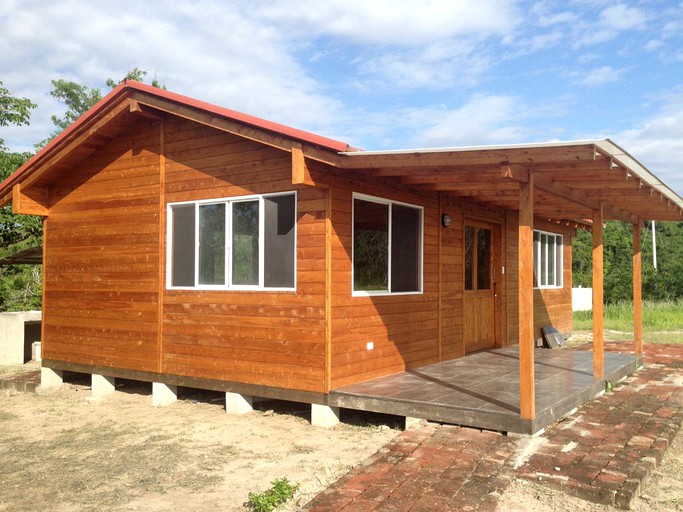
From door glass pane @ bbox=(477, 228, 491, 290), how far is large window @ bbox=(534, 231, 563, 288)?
2.20 meters

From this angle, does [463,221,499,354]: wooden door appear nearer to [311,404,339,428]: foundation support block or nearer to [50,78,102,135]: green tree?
[311,404,339,428]: foundation support block

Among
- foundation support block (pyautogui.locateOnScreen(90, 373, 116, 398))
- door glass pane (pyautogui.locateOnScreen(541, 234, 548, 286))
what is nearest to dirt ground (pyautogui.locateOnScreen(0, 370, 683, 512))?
foundation support block (pyautogui.locateOnScreen(90, 373, 116, 398))

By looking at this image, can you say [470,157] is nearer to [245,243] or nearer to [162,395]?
[245,243]

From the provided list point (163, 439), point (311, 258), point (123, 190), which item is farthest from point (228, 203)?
point (163, 439)

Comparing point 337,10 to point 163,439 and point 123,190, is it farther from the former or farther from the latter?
point 163,439

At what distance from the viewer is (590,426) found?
566cm

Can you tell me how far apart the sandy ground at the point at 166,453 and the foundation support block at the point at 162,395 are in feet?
0.44

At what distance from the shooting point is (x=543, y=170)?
18.0 feet

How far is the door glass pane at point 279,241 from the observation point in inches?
262

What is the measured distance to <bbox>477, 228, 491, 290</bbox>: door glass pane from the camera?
984 centimetres


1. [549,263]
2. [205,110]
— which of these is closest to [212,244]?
[205,110]

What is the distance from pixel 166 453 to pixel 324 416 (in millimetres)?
1571

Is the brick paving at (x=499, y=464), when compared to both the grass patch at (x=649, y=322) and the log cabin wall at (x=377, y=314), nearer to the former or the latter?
the log cabin wall at (x=377, y=314)

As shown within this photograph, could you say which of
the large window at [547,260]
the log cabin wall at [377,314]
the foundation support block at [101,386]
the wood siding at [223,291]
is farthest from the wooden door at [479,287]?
the foundation support block at [101,386]
